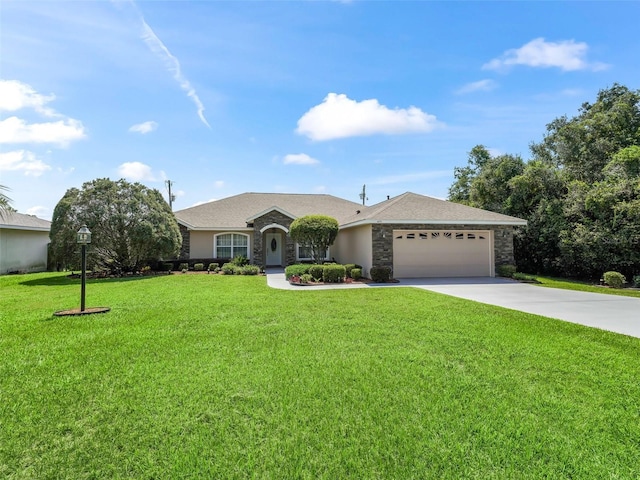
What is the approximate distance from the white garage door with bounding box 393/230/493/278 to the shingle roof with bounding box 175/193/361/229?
7.75m

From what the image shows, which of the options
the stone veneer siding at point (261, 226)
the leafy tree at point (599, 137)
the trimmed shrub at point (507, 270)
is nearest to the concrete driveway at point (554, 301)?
the trimmed shrub at point (507, 270)

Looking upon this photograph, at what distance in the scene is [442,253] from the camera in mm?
16688

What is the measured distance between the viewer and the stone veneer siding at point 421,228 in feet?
50.6

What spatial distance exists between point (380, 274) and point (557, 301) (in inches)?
249

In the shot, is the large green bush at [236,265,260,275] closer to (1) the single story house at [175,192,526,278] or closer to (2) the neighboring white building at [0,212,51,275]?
(1) the single story house at [175,192,526,278]

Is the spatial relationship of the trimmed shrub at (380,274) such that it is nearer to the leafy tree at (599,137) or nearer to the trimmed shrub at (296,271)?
the trimmed shrub at (296,271)

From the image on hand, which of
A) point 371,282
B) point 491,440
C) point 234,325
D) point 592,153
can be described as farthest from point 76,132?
point 592,153

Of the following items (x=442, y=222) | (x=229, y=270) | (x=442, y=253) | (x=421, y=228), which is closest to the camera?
(x=442, y=222)

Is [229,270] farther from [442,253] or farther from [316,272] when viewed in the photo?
[442,253]

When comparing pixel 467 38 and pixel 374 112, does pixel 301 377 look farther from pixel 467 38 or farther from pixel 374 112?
pixel 374 112

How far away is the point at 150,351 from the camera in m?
5.43

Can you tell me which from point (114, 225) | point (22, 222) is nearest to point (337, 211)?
point (114, 225)

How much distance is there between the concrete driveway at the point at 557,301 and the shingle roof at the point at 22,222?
21778 millimetres

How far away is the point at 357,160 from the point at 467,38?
12.5m
